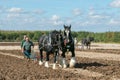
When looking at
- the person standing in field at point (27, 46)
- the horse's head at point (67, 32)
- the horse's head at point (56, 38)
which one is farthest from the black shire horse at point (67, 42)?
the person standing in field at point (27, 46)

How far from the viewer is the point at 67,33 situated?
2191 centimetres

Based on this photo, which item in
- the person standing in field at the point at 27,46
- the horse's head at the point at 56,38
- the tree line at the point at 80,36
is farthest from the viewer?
the tree line at the point at 80,36

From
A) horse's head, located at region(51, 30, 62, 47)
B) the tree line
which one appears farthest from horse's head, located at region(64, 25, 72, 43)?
the tree line

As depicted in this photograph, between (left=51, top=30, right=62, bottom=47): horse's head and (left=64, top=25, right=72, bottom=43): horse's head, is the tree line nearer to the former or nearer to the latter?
(left=51, top=30, right=62, bottom=47): horse's head

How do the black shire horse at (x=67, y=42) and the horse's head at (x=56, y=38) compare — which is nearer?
the black shire horse at (x=67, y=42)

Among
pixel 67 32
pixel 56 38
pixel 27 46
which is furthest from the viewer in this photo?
pixel 27 46

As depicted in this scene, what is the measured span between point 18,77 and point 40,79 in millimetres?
972

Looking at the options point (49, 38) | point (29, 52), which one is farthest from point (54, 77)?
point (29, 52)

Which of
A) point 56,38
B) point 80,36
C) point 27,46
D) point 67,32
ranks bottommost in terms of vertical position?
point 80,36

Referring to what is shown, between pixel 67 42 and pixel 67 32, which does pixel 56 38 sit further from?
pixel 67 32

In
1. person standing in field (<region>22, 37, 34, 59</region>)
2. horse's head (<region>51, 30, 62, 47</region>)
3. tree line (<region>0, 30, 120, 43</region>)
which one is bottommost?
tree line (<region>0, 30, 120, 43</region>)

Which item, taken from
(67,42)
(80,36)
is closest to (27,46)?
(67,42)

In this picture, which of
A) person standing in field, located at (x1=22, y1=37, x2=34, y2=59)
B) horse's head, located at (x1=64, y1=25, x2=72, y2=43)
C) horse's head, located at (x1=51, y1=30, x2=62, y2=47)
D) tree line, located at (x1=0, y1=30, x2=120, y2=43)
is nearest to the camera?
horse's head, located at (x1=64, y1=25, x2=72, y2=43)

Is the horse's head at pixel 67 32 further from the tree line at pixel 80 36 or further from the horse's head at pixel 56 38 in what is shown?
the tree line at pixel 80 36
